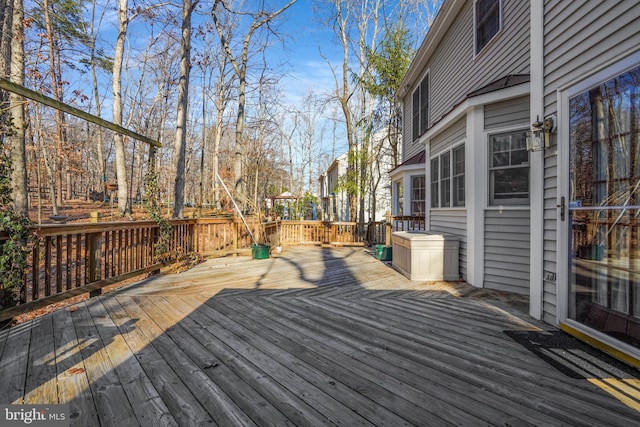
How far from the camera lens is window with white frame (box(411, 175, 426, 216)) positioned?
7.95 metres

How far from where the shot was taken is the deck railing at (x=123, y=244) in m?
3.15

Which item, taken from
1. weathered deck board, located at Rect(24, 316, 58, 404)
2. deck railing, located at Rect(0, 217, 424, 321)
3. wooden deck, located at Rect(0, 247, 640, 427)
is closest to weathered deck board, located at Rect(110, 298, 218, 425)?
wooden deck, located at Rect(0, 247, 640, 427)

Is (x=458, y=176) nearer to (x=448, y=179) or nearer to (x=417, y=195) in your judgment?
(x=448, y=179)

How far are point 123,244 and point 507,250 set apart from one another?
537 cm

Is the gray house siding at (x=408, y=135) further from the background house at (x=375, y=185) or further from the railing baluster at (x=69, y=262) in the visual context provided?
the railing baluster at (x=69, y=262)

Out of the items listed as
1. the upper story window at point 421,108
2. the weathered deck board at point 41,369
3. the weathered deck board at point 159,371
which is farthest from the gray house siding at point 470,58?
the weathered deck board at point 41,369

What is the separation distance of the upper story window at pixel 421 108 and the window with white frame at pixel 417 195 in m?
1.25

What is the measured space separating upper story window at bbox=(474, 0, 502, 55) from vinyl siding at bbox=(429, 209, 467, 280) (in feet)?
9.45

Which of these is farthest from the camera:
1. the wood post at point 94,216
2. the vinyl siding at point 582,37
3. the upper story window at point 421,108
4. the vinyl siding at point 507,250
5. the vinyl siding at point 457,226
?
the upper story window at point 421,108

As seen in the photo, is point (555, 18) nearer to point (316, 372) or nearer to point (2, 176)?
point (316, 372)

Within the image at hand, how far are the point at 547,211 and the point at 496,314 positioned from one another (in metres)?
1.17

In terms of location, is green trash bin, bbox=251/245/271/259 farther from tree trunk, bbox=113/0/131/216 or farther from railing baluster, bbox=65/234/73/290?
tree trunk, bbox=113/0/131/216

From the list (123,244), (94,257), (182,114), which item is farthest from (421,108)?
(94,257)

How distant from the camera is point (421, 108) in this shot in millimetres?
8555
